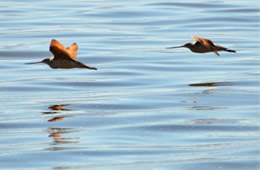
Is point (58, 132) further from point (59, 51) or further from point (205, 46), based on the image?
point (205, 46)

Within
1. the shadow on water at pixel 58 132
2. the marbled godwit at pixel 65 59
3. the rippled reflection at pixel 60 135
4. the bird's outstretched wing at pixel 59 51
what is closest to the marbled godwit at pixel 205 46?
the marbled godwit at pixel 65 59

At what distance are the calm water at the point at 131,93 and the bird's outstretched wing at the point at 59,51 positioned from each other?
0.75 meters

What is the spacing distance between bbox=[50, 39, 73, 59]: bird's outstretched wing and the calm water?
0.75m

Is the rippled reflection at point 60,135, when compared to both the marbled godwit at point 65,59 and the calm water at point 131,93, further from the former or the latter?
the marbled godwit at point 65,59

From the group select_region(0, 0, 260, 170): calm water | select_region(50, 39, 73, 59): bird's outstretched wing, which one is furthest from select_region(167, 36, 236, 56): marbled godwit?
select_region(50, 39, 73, 59): bird's outstretched wing

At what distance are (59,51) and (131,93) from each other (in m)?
2.47

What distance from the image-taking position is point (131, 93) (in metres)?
17.1

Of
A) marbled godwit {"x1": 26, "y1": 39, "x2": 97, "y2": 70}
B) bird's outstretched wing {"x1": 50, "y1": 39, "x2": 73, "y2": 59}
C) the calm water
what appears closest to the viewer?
the calm water

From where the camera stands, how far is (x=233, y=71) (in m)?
19.6

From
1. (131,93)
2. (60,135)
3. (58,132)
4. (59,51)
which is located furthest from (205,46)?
(60,135)

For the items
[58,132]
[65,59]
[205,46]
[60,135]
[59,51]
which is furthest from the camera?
[205,46]

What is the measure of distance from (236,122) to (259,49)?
8.73m

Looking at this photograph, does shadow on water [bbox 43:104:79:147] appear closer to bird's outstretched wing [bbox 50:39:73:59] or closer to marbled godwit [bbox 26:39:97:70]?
marbled godwit [bbox 26:39:97:70]

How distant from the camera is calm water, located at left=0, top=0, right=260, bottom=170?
39.8ft
